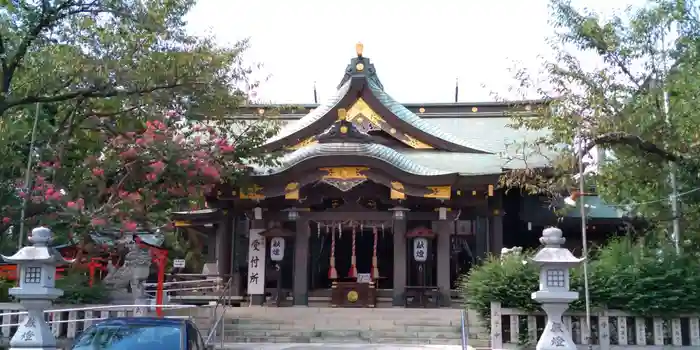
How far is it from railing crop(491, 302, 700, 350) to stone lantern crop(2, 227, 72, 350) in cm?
760

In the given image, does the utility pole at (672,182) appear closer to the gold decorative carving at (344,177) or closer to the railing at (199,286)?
the gold decorative carving at (344,177)

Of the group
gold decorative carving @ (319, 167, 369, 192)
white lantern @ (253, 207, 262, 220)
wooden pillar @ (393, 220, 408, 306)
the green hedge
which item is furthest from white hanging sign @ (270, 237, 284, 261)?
the green hedge

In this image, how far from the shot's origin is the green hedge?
12180 mm

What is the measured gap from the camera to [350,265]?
2214cm

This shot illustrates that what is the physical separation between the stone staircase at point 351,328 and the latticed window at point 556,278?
4.06 metres

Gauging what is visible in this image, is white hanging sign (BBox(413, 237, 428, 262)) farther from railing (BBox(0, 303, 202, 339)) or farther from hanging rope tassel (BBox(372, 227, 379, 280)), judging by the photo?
railing (BBox(0, 303, 202, 339))

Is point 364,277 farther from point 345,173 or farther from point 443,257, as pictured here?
point 345,173

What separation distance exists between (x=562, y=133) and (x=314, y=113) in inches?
409

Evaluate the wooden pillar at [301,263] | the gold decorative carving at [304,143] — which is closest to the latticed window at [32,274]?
the wooden pillar at [301,263]

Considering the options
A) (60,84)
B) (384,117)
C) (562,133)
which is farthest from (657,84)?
(60,84)

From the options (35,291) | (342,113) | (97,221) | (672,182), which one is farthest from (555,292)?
(342,113)

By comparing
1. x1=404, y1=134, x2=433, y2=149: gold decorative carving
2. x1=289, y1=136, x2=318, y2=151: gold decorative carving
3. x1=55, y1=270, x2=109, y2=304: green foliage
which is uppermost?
x1=404, y1=134, x2=433, y2=149: gold decorative carving

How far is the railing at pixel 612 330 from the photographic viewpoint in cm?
1225

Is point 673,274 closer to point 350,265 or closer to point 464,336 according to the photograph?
point 464,336
